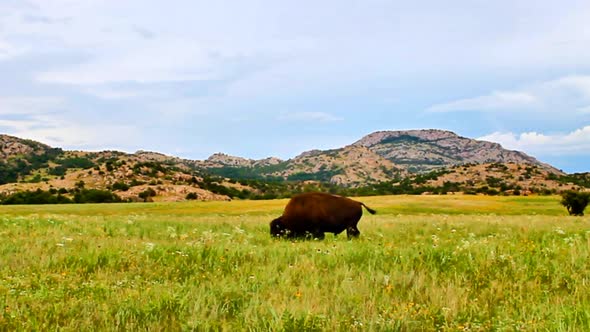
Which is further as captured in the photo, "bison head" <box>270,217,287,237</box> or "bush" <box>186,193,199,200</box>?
"bush" <box>186,193,199,200</box>

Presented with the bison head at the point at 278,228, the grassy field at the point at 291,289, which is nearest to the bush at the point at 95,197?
the bison head at the point at 278,228

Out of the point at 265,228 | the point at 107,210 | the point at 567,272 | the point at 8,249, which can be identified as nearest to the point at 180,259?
the point at 8,249

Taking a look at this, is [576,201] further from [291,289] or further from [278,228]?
[291,289]

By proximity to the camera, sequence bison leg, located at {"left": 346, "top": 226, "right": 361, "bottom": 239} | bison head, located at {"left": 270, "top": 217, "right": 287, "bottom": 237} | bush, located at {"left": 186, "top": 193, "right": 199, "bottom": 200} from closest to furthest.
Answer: bison head, located at {"left": 270, "top": 217, "right": 287, "bottom": 237} < bison leg, located at {"left": 346, "top": 226, "right": 361, "bottom": 239} < bush, located at {"left": 186, "top": 193, "right": 199, "bottom": 200}

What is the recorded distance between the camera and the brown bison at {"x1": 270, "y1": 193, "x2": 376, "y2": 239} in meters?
16.5

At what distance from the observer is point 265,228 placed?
2056cm

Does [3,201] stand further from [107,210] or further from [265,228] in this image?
[265,228]

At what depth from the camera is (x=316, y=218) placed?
54.0 feet

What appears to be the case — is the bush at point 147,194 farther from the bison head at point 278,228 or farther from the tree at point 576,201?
the bison head at point 278,228

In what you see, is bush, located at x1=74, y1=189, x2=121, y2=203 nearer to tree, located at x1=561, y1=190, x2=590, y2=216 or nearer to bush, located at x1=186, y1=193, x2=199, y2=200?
bush, located at x1=186, y1=193, x2=199, y2=200

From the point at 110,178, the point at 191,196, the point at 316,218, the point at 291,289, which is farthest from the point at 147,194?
the point at 291,289

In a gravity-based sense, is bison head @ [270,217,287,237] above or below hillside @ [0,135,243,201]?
below

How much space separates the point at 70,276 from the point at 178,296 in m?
2.54

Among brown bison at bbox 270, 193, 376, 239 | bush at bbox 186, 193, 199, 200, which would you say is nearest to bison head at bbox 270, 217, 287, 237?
brown bison at bbox 270, 193, 376, 239
